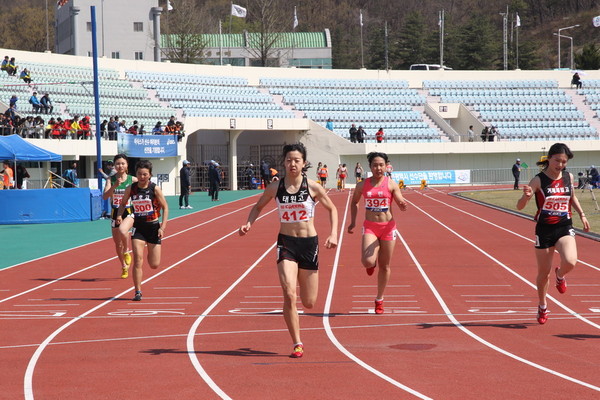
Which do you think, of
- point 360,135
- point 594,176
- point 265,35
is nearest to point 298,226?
point 594,176

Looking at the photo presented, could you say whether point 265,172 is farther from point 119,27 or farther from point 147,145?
point 119,27

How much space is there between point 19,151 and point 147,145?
15.1 meters

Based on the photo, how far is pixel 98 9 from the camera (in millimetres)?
78000

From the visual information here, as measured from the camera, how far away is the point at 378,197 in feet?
34.6

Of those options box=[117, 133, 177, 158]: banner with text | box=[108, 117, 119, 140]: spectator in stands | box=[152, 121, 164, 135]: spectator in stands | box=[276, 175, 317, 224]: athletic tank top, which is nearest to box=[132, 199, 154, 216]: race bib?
box=[276, 175, 317, 224]: athletic tank top

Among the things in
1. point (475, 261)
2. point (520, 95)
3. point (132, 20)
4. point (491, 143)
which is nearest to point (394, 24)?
point (132, 20)

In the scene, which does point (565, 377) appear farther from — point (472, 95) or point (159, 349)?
point (472, 95)

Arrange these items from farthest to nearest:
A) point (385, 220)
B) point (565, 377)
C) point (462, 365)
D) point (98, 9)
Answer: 1. point (98, 9)
2. point (385, 220)
3. point (462, 365)
4. point (565, 377)

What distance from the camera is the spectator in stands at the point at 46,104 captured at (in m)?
41.7

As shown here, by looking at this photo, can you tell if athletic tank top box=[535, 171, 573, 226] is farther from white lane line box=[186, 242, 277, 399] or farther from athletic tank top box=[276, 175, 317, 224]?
white lane line box=[186, 242, 277, 399]

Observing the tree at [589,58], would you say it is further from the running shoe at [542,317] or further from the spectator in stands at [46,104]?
the running shoe at [542,317]

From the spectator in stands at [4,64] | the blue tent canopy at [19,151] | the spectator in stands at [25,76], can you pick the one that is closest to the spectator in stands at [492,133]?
the spectator in stands at [25,76]

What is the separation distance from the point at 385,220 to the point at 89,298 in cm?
431

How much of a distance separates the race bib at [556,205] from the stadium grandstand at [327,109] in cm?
3332
